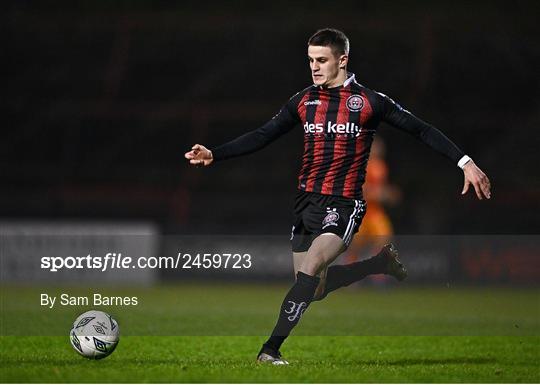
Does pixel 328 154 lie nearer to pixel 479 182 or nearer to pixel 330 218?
pixel 330 218

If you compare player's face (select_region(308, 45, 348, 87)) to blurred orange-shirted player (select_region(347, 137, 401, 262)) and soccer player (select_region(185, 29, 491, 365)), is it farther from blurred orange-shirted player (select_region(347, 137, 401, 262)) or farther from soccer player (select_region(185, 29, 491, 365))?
blurred orange-shirted player (select_region(347, 137, 401, 262))

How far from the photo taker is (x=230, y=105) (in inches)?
746

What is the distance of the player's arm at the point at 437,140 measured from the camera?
6.03m

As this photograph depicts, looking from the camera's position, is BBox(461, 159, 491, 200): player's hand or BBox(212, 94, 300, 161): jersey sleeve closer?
BBox(461, 159, 491, 200): player's hand

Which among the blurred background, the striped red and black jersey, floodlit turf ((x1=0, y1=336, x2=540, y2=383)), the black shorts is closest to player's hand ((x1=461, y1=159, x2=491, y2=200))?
the striped red and black jersey

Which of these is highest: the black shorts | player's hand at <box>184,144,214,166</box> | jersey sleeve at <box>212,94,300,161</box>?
jersey sleeve at <box>212,94,300,161</box>

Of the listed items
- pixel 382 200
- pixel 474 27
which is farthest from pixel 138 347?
pixel 474 27

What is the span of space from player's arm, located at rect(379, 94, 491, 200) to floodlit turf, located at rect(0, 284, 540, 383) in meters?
1.08

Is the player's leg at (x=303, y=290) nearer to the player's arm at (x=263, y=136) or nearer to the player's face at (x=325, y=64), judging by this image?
the player's arm at (x=263, y=136)

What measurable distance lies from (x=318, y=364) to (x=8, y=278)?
8236 mm

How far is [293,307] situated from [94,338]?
3.82ft

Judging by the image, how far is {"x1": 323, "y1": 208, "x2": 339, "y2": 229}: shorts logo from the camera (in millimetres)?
6356

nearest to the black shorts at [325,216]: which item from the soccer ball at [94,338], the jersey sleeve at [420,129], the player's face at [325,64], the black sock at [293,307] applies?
the black sock at [293,307]

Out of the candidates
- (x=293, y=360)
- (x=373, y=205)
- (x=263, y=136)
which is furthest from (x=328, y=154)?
(x=373, y=205)
